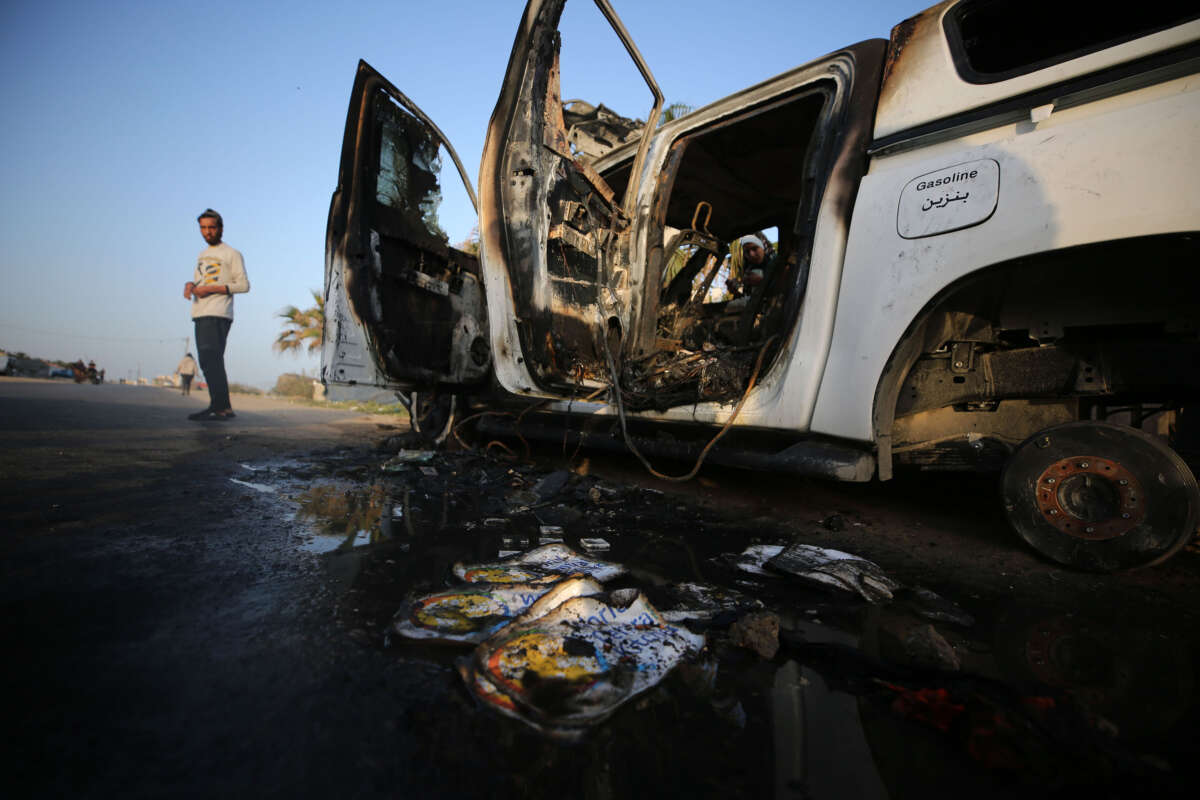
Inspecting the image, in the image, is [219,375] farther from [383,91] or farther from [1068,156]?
[1068,156]

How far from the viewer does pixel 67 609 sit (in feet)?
3.53

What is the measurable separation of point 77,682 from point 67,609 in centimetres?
37

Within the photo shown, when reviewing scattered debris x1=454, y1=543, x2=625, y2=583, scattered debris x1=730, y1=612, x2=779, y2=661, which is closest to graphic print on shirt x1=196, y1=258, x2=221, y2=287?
scattered debris x1=454, y1=543, x2=625, y2=583

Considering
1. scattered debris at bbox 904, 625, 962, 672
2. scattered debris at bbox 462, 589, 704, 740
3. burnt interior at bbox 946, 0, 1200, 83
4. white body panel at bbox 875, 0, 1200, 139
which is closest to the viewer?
scattered debris at bbox 462, 589, 704, 740

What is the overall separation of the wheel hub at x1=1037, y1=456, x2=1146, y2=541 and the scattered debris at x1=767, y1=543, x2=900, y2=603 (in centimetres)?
66

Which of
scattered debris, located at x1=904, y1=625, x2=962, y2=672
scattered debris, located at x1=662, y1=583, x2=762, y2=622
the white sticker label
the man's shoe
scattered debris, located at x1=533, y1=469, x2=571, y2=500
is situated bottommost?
scattered debris, located at x1=662, y1=583, x2=762, y2=622

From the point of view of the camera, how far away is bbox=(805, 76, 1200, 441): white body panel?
126cm

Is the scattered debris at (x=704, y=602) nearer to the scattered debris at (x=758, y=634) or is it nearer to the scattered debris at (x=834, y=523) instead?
the scattered debris at (x=758, y=634)

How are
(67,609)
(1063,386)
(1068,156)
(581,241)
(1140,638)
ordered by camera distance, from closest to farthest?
1. (67,609)
2. (1140,638)
3. (1068,156)
4. (1063,386)
5. (581,241)

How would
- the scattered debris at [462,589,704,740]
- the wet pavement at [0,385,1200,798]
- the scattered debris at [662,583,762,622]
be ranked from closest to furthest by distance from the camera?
1. the wet pavement at [0,385,1200,798]
2. the scattered debris at [462,589,704,740]
3. the scattered debris at [662,583,762,622]

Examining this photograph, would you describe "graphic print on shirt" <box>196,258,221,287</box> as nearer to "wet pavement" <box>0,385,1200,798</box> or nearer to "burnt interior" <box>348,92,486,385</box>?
"burnt interior" <box>348,92,486,385</box>

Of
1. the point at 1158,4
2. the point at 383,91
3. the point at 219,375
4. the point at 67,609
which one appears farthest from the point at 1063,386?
the point at 219,375

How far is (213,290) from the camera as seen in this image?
474 cm

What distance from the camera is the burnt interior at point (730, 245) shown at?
227 cm
